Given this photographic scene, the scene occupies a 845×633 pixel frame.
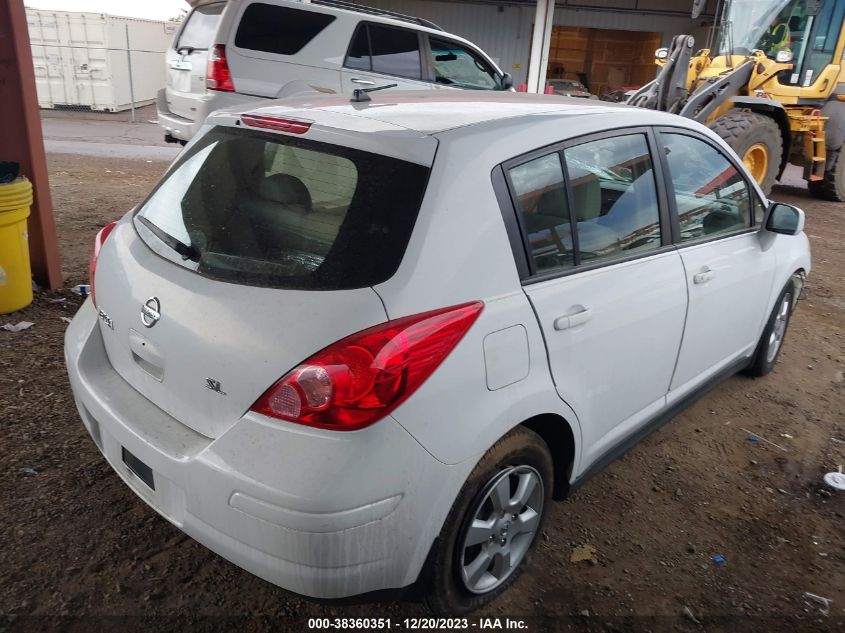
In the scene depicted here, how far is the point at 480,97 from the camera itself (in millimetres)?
2830

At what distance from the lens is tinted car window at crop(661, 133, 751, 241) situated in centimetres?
303

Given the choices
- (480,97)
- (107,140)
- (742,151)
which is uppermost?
(480,97)

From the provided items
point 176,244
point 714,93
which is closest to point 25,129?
point 176,244

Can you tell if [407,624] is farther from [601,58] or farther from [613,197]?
[601,58]

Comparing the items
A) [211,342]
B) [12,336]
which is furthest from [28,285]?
[211,342]

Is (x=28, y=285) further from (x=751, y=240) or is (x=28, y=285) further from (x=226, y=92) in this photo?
(x=751, y=240)

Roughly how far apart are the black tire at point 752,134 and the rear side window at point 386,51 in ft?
13.8

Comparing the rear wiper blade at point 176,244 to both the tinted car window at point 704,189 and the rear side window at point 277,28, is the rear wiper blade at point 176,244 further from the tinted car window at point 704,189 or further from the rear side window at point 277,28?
the rear side window at point 277,28

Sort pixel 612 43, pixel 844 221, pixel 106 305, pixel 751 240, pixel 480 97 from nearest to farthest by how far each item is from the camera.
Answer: pixel 106 305, pixel 480 97, pixel 751 240, pixel 844 221, pixel 612 43

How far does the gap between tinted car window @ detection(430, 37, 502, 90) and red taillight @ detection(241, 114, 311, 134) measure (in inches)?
295

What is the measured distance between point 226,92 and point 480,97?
18.9ft

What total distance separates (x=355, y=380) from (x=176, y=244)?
0.92 meters

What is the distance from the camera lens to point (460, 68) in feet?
31.8

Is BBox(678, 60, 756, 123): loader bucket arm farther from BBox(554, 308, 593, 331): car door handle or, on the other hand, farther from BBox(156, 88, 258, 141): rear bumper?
BBox(554, 308, 593, 331): car door handle
